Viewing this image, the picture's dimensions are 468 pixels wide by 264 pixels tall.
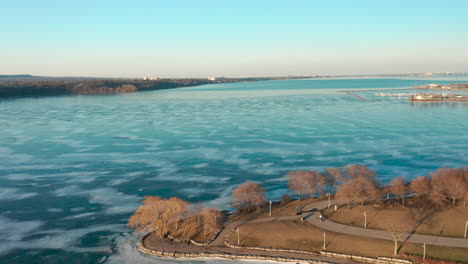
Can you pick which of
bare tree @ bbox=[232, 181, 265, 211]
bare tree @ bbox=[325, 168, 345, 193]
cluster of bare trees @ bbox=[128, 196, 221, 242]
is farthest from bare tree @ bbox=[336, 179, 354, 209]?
cluster of bare trees @ bbox=[128, 196, 221, 242]

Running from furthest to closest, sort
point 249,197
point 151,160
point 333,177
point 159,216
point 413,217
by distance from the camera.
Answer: point 151,160, point 333,177, point 249,197, point 413,217, point 159,216

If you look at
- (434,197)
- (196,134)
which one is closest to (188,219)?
(434,197)

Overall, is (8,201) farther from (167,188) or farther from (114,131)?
(114,131)

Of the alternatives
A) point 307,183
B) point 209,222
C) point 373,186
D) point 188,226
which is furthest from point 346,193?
point 188,226

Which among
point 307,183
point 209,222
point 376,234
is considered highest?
point 307,183

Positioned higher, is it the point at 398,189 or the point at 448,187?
the point at 448,187

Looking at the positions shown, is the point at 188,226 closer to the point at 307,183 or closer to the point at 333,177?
the point at 307,183

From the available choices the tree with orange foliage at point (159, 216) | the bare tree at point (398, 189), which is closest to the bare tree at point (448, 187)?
the bare tree at point (398, 189)
